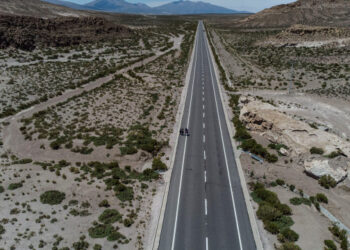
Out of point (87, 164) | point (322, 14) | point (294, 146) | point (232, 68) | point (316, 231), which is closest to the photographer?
point (316, 231)

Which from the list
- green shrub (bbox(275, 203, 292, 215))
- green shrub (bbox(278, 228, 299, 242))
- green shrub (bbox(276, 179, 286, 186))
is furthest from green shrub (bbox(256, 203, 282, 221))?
green shrub (bbox(276, 179, 286, 186))

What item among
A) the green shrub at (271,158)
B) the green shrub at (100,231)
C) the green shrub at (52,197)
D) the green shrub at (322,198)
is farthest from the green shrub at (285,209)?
the green shrub at (52,197)

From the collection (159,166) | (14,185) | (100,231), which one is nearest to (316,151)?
(159,166)

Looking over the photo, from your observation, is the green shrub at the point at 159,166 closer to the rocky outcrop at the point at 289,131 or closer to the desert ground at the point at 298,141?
the desert ground at the point at 298,141

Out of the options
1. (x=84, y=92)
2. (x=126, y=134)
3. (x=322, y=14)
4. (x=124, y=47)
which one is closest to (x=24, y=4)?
(x=124, y=47)

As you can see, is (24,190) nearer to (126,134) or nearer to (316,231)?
(126,134)

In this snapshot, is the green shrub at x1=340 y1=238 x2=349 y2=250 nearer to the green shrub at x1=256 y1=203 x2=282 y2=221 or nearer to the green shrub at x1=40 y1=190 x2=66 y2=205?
the green shrub at x1=256 y1=203 x2=282 y2=221

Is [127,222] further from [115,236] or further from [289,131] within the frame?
[289,131]
